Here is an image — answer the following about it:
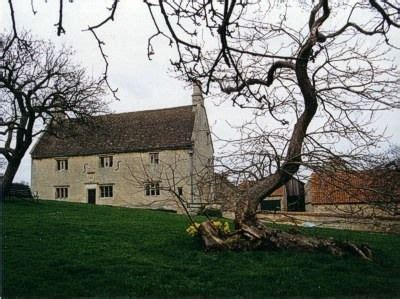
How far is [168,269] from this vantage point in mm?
9438

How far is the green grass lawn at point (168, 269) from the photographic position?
25.9 ft

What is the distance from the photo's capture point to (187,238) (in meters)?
13.0

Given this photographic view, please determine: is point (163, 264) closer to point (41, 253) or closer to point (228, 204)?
point (228, 204)

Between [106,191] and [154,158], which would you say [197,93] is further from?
[106,191]

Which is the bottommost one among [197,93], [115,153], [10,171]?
[10,171]

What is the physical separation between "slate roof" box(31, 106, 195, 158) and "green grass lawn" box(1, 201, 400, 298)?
22469mm

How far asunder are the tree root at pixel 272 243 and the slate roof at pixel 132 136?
22989 millimetres

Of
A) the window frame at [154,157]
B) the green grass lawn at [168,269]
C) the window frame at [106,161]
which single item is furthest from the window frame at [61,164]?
the green grass lawn at [168,269]

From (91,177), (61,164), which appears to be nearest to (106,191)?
(91,177)

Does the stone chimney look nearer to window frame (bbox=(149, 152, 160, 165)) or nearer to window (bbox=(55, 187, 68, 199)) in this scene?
window frame (bbox=(149, 152, 160, 165))

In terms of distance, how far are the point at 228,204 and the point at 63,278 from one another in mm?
3667

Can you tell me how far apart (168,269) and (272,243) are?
3.07 m

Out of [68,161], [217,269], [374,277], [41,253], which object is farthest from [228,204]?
[68,161]

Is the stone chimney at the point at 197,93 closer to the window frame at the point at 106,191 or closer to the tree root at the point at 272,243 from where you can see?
the tree root at the point at 272,243
